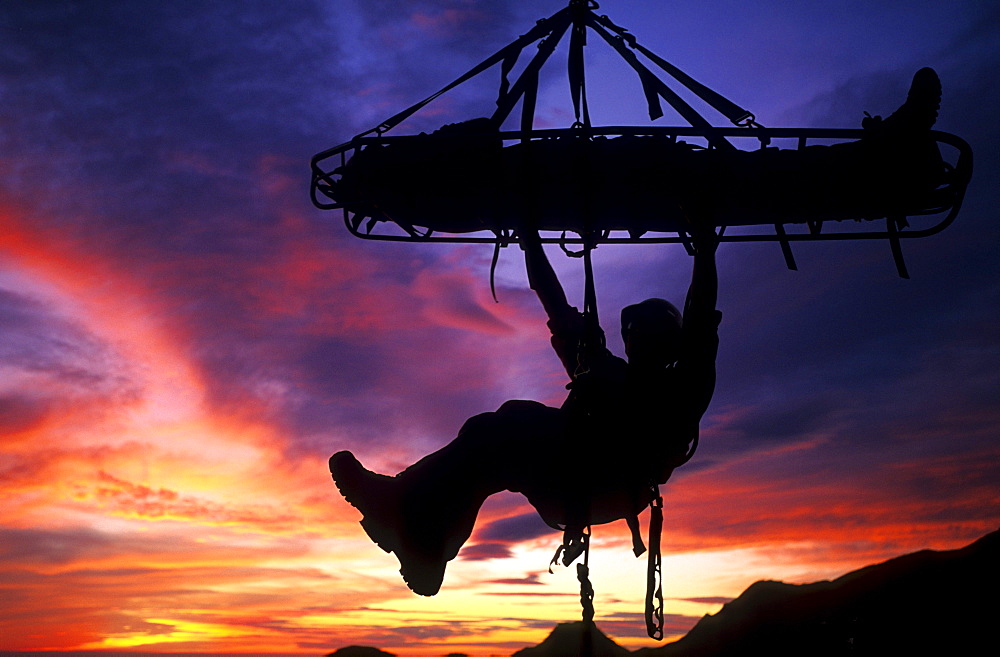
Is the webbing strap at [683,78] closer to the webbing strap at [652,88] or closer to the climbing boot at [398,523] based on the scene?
the webbing strap at [652,88]

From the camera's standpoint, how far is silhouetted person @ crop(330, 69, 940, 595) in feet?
13.0

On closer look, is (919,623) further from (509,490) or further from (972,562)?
(509,490)

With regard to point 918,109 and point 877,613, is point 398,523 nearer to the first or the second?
point 918,109

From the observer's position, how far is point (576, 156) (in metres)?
4.04

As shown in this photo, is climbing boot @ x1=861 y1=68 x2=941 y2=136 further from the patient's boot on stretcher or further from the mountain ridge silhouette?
the mountain ridge silhouette

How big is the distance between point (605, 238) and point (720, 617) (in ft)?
360

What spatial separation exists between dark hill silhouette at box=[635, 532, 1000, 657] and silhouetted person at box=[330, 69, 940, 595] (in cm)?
4716

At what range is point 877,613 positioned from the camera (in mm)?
69375

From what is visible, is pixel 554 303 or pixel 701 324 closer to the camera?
pixel 701 324

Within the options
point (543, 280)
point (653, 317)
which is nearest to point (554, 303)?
point (543, 280)

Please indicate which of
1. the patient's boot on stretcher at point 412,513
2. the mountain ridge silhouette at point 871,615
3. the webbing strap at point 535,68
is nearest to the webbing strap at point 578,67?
the webbing strap at point 535,68

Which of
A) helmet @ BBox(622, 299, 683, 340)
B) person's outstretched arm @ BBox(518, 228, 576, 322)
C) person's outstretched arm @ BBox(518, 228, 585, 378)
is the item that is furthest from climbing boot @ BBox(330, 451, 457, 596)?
helmet @ BBox(622, 299, 683, 340)

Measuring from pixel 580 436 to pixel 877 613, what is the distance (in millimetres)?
78978

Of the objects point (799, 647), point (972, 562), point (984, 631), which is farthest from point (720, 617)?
point (984, 631)
